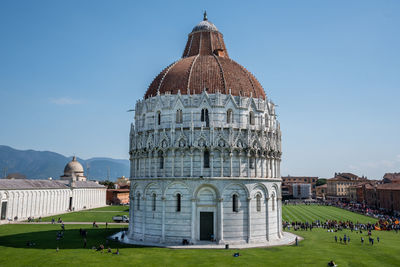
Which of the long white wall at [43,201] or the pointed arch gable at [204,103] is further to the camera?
the long white wall at [43,201]

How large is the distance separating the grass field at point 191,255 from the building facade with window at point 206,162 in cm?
375

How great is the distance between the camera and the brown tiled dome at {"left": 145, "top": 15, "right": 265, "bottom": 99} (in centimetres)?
4406

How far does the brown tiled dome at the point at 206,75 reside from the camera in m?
44.1

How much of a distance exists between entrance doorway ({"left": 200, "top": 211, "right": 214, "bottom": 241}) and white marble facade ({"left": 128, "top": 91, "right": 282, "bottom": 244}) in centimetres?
11

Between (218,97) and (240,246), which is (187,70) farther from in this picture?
(240,246)

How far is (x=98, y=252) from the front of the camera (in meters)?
35.6

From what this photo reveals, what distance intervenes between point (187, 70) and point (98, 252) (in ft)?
82.9

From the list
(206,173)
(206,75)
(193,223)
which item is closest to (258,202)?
(206,173)

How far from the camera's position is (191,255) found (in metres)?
33.9

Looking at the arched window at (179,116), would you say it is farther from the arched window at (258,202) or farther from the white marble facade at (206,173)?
the arched window at (258,202)

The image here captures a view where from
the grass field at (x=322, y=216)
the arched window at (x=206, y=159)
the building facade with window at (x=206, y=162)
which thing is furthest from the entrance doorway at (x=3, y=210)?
the grass field at (x=322, y=216)

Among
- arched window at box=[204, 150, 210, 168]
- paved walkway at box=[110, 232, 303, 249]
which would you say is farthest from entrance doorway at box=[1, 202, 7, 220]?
arched window at box=[204, 150, 210, 168]

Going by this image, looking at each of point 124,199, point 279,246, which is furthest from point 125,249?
point 124,199

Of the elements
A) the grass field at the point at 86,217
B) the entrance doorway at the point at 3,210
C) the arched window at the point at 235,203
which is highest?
the arched window at the point at 235,203
